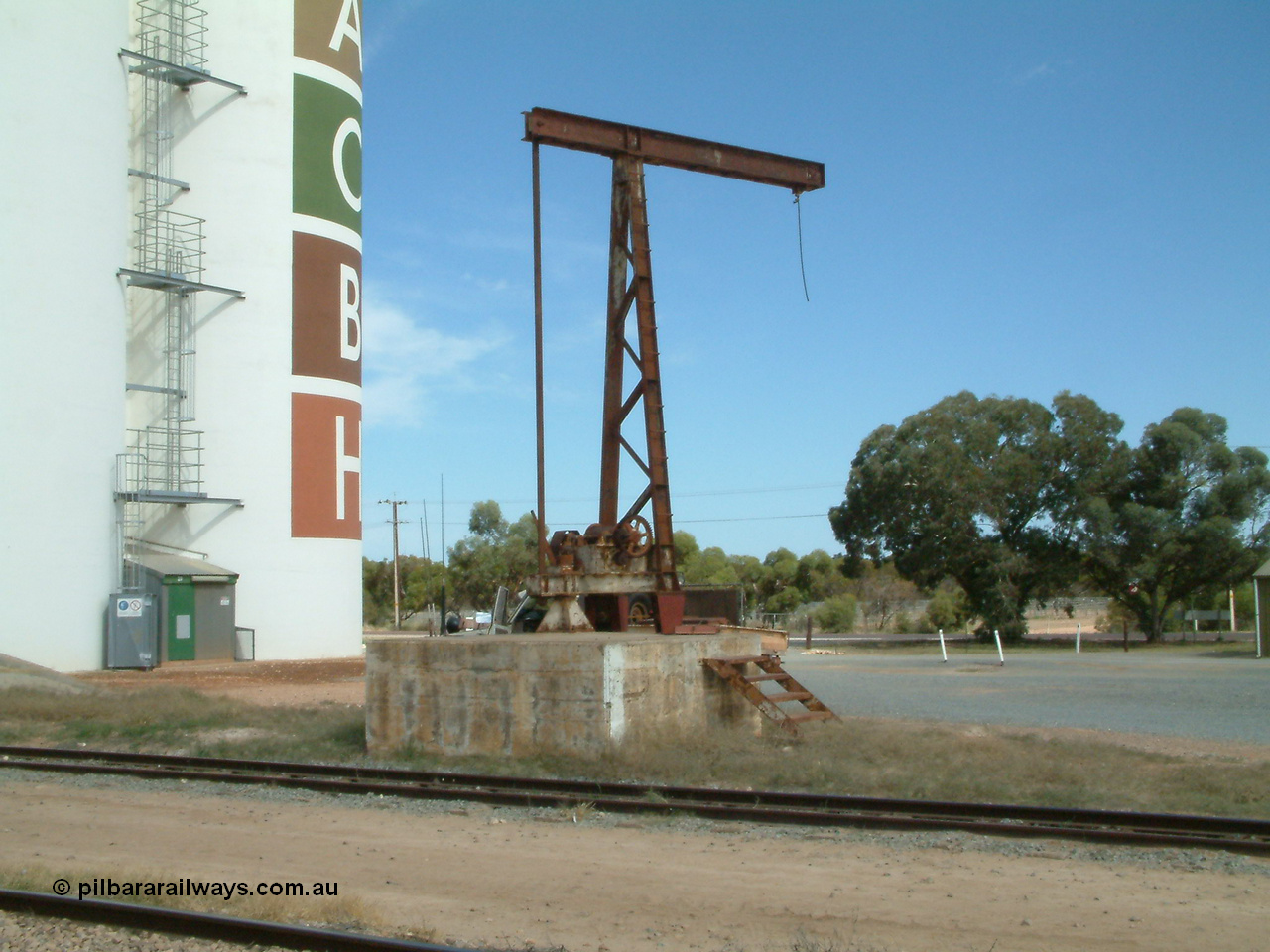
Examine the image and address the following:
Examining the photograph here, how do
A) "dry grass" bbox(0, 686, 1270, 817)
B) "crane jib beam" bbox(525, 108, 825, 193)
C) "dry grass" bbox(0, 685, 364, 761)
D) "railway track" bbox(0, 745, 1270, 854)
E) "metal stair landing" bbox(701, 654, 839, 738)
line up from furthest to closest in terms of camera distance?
"dry grass" bbox(0, 685, 364, 761) < "crane jib beam" bbox(525, 108, 825, 193) < "metal stair landing" bbox(701, 654, 839, 738) < "dry grass" bbox(0, 686, 1270, 817) < "railway track" bbox(0, 745, 1270, 854)

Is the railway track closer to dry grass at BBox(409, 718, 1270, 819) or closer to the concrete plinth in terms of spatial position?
dry grass at BBox(409, 718, 1270, 819)

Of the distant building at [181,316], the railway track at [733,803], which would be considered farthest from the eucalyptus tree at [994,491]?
the railway track at [733,803]

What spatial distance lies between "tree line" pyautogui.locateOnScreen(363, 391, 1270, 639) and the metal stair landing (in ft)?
119

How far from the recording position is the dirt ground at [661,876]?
6.51 m

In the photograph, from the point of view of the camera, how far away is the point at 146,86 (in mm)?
34000

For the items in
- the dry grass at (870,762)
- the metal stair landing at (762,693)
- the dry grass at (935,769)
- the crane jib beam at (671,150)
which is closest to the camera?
the dry grass at (935,769)

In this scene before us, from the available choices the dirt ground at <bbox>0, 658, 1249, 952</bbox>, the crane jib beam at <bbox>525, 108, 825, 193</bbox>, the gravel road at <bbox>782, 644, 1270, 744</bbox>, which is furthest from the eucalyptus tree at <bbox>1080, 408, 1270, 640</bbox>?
the dirt ground at <bbox>0, 658, 1249, 952</bbox>

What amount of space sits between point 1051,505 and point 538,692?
42.5 metres

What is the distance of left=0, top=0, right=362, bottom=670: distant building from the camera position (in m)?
28.8

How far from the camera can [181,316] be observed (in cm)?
3412

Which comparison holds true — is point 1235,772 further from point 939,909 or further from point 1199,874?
point 939,909

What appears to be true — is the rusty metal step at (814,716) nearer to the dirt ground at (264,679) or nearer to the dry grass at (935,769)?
the dry grass at (935,769)

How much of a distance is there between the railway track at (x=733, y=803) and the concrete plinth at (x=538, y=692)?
1082 millimetres

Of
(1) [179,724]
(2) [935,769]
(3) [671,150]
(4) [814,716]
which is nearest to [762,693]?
(4) [814,716]
